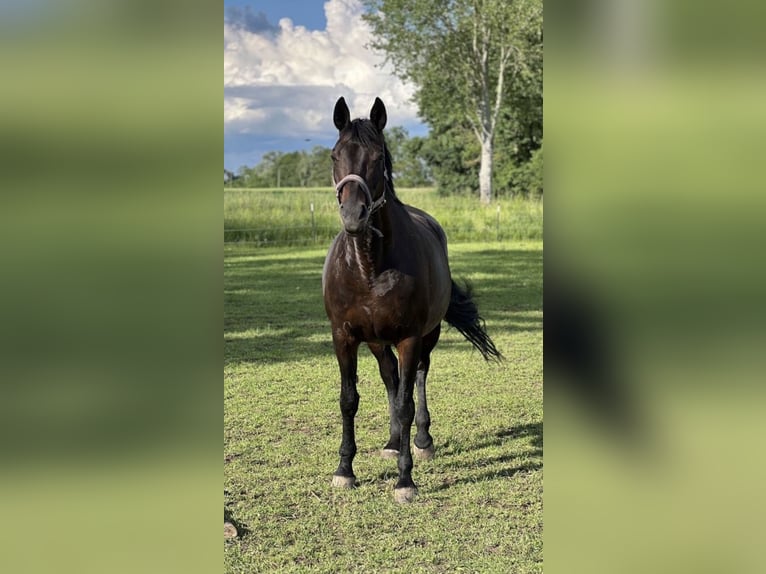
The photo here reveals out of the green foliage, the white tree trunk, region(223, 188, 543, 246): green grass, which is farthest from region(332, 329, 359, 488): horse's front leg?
the white tree trunk

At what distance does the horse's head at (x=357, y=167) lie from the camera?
367cm

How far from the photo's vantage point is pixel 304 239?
19.7 metres

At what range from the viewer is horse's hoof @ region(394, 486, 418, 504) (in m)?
4.30

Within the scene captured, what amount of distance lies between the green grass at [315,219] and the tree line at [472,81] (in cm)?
509

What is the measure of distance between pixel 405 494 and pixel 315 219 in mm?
16459
